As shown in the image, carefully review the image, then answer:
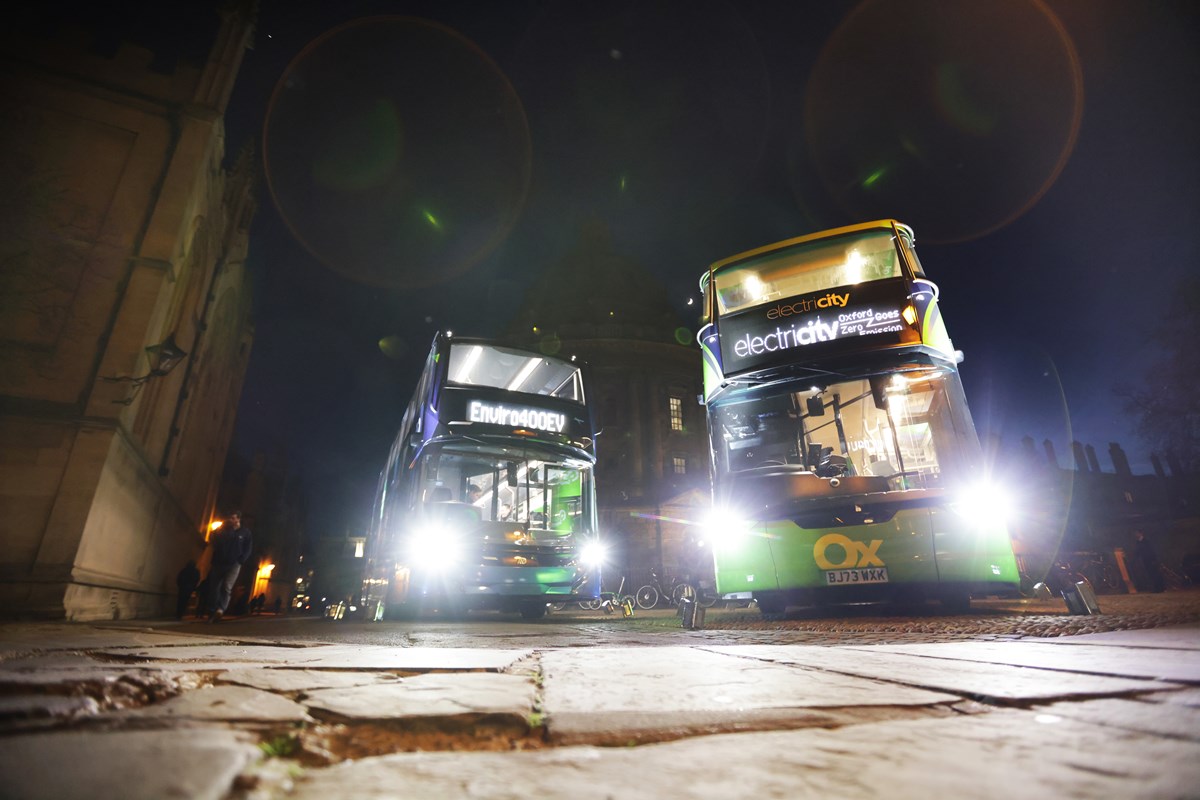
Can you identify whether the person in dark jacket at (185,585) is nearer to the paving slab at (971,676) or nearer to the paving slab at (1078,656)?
the paving slab at (971,676)

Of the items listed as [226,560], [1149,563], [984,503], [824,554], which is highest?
[984,503]

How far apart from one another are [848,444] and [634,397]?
3194 centimetres

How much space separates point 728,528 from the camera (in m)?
6.49

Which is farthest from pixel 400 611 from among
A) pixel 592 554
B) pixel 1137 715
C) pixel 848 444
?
pixel 1137 715

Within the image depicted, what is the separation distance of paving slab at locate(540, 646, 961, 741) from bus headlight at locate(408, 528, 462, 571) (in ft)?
21.8

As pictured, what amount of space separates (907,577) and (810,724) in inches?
203

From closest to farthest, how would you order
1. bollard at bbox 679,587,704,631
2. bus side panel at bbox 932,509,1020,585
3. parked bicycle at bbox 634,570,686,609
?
1. bus side panel at bbox 932,509,1020,585
2. bollard at bbox 679,587,704,631
3. parked bicycle at bbox 634,570,686,609

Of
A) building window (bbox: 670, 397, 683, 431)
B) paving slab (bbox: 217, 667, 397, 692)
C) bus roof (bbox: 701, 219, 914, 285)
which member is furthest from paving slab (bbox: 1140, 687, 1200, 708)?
building window (bbox: 670, 397, 683, 431)

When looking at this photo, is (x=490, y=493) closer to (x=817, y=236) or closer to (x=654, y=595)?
(x=817, y=236)

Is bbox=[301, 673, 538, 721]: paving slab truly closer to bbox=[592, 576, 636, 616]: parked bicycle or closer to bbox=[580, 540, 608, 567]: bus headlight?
bbox=[580, 540, 608, 567]: bus headlight

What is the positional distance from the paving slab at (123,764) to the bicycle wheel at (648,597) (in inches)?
866

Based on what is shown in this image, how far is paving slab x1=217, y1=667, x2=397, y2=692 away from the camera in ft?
5.44

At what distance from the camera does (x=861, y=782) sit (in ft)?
2.85

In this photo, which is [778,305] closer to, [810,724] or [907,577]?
[907,577]
